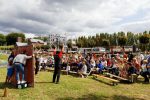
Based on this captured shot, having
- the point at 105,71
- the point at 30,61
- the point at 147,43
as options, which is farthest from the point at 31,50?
the point at 147,43

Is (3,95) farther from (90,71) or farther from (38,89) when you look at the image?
(90,71)

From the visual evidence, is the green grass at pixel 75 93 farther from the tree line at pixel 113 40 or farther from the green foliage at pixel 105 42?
the green foliage at pixel 105 42

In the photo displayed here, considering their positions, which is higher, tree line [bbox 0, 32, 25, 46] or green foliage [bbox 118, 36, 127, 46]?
tree line [bbox 0, 32, 25, 46]

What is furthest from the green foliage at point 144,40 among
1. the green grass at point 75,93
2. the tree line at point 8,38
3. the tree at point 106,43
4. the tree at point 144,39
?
the tree line at point 8,38

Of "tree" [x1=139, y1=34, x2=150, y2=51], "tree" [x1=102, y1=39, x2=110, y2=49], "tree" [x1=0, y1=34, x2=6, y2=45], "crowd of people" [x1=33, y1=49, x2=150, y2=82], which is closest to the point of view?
"crowd of people" [x1=33, y1=49, x2=150, y2=82]

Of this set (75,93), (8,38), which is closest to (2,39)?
(8,38)

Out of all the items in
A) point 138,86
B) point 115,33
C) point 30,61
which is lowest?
point 138,86

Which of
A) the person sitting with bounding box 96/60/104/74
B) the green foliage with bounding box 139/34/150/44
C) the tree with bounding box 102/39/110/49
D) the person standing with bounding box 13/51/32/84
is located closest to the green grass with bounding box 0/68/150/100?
the person standing with bounding box 13/51/32/84

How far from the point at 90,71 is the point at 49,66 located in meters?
7.70

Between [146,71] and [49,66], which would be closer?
[146,71]

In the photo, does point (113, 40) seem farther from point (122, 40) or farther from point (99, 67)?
point (99, 67)

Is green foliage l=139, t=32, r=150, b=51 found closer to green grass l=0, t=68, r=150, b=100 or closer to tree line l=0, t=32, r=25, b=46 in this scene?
green grass l=0, t=68, r=150, b=100

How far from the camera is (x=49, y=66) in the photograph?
23750mm

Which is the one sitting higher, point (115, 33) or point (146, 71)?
point (115, 33)
